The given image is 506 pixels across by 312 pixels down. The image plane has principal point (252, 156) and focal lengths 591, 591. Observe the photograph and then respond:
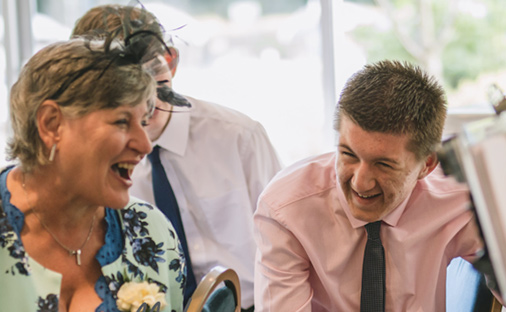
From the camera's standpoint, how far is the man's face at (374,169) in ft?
5.20

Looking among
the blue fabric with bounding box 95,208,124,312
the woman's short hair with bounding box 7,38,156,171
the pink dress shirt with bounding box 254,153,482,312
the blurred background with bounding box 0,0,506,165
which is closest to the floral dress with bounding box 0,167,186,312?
the blue fabric with bounding box 95,208,124,312

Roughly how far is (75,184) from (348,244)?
0.82 meters

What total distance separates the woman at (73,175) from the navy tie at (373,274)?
0.58m

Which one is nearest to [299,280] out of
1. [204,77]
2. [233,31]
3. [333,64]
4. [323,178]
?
[323,178]

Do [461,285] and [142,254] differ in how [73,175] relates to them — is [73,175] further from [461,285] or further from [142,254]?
[461,285]

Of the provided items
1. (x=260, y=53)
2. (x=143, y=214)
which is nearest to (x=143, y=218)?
(x=143, y=214)

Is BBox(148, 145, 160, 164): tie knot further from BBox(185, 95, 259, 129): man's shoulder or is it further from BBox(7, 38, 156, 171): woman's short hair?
BBox(7, 38, 156, 171): woman's short hair

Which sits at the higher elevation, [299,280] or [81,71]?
[81,71]

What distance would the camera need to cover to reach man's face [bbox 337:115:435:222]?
5.20 feet

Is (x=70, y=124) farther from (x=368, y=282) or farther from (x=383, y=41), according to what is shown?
(x=383, y=41)

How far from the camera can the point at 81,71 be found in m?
1.44

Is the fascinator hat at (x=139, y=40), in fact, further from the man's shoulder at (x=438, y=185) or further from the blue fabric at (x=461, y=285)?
the blue fabric at (x=461, y=285)

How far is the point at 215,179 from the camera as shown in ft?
7.89

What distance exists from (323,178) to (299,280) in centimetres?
33
